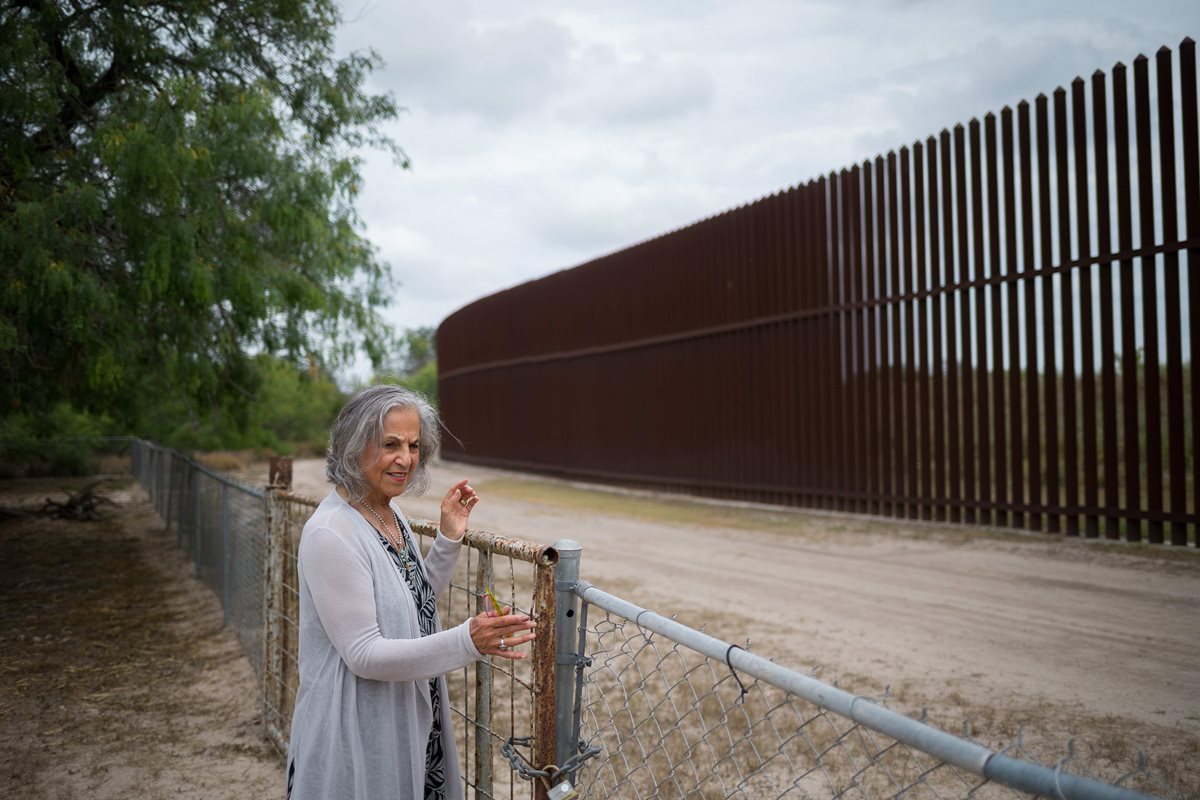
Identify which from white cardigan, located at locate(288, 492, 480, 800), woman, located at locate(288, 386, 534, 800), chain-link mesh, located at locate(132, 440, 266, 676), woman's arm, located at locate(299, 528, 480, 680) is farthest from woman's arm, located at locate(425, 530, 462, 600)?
chain-link mesh, located at locate(132, 440, 266, 676)

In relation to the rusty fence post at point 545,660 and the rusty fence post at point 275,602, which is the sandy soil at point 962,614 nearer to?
the rusty fence post at point 545,660

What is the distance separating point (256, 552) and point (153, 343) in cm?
407

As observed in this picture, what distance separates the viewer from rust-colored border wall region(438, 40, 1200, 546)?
27.9 ft

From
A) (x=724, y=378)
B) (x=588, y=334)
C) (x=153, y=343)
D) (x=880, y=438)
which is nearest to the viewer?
(x=153, y=343)

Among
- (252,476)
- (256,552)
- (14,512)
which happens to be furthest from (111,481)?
(256,552)

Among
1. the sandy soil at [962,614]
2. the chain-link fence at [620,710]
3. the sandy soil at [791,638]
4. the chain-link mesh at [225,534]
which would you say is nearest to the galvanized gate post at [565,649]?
the chain-link fence at [620,710]

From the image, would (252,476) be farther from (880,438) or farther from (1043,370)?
(1043,370)

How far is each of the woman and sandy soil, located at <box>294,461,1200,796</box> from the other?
2.27m

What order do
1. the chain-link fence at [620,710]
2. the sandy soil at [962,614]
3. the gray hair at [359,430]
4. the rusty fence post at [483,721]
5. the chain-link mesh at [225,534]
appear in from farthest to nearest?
the chain-link mesh at [225,534]
the sandy soil at [962,614]
the rusty fence post at [483,721]
the gray hair at [359,430]
the chain-link fence at [620,710]

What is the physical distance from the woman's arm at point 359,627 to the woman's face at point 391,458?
8.8 inches

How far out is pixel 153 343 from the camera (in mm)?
8633

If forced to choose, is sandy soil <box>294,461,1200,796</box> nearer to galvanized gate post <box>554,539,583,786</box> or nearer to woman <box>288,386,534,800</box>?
galvanized gate post <box>554,539,583,786</box>

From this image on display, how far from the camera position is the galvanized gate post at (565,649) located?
7.23 feet

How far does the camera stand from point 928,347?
35.6 ft
